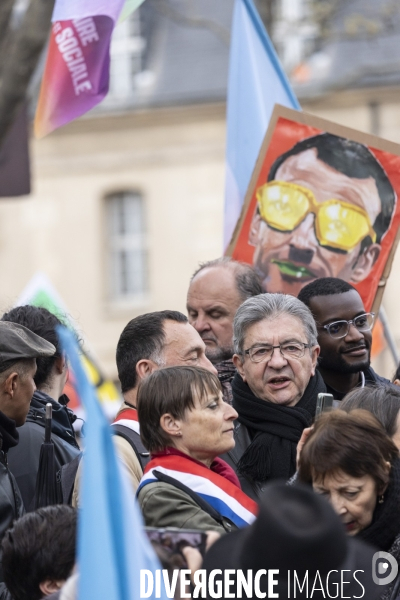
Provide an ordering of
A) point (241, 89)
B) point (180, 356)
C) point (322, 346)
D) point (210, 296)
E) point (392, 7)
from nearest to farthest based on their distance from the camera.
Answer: point (180, 356) < point (322, 346) < point (210, 296) < point (241, 89) < point (392, 7)

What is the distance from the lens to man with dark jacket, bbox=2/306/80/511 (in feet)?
13.9

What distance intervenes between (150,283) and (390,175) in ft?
63.6

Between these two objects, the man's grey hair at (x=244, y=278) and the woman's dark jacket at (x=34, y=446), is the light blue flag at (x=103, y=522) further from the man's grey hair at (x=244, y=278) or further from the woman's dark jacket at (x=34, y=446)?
the man's grey hair at (x=244, y=278)

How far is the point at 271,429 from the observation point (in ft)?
12.7

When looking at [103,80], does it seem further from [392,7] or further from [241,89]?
[392,7]

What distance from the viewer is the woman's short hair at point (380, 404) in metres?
3.53

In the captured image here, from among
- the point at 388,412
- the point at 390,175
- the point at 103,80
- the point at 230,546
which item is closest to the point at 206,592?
the point at 230,546

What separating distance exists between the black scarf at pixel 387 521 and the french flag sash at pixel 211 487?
1.07 ft

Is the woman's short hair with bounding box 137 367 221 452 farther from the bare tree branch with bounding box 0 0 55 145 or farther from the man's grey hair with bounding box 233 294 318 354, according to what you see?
the bare tree branch with bounding box 0 0 55 145

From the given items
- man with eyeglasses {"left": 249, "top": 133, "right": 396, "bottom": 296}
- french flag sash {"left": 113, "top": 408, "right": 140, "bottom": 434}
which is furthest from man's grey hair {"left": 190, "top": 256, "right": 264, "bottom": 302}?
french flag sash {"left": 113, "top": 408, "right": 140, "bottom": 434}

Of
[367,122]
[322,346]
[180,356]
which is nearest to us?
[180,356]

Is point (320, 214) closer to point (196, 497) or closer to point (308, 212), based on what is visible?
point (308, 212)

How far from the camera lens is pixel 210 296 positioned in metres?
4.99

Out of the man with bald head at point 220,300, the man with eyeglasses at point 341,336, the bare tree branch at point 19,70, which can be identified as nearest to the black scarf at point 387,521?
the man with eyeglasses at point 341,336
